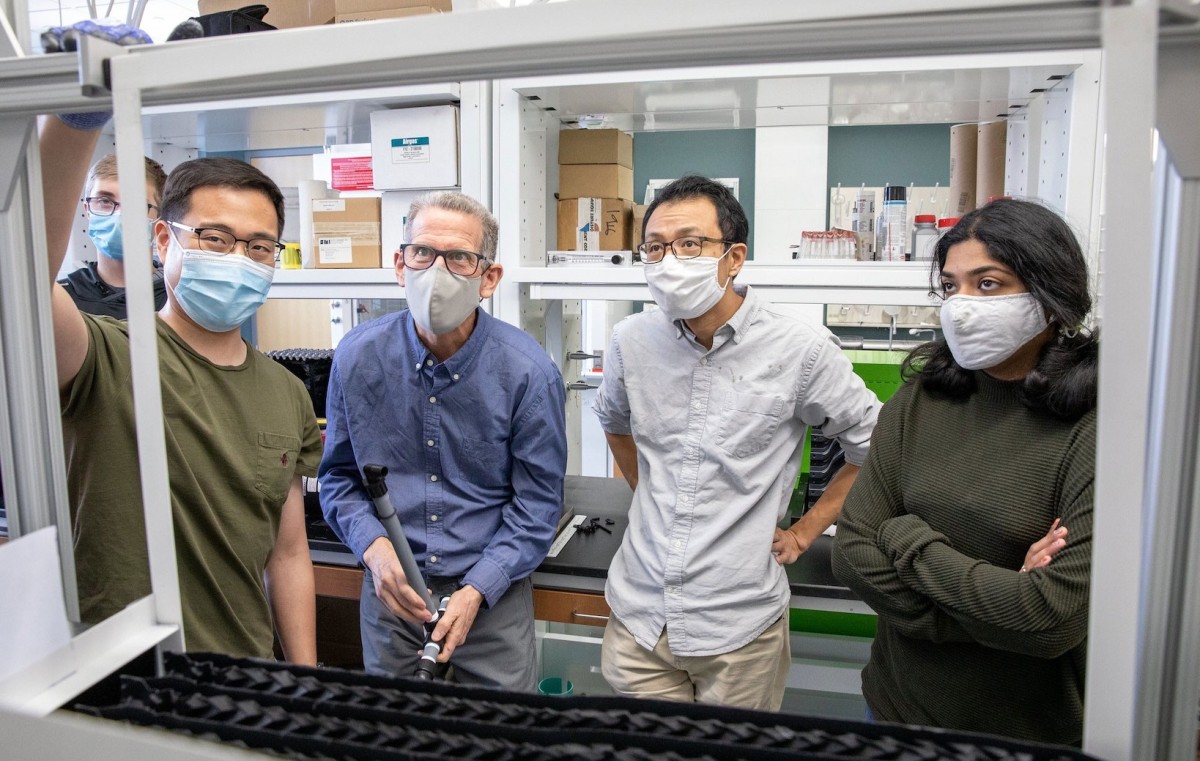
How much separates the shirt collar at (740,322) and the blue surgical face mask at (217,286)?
31.7 inches

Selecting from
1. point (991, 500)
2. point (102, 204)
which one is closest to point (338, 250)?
point (102, 204)

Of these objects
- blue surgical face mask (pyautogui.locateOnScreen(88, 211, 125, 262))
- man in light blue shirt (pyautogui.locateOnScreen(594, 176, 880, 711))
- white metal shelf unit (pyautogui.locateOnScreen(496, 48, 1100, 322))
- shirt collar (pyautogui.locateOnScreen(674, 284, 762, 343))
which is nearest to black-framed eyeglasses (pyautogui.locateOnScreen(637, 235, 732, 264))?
man in light blue shirt (pyautogui.locateOnScreen(594, 176, 880, 711))

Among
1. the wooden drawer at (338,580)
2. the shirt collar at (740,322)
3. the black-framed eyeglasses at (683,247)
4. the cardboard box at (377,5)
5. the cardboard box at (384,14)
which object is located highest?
the cardboard box at (377,5)

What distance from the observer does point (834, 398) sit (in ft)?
4.98

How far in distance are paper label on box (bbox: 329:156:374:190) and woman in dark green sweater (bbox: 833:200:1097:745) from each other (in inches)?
65.9

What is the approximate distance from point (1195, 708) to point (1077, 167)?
1523 mm

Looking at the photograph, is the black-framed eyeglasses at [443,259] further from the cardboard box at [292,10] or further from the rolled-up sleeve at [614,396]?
the cardboard box at [292,10]

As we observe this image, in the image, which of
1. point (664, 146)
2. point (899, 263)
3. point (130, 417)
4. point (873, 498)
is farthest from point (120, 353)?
point (664, 146)

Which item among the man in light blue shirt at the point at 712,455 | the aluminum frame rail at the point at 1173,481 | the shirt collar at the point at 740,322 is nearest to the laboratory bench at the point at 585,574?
the man in light blue shirt at the point at 712,455

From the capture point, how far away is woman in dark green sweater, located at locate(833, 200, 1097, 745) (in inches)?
39.9

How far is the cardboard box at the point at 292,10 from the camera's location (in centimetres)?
202

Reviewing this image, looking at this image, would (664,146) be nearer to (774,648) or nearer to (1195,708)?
(774,648)

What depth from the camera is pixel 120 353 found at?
3.51ft

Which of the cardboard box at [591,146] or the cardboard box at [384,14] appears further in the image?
the cardboard box at [591,146]
